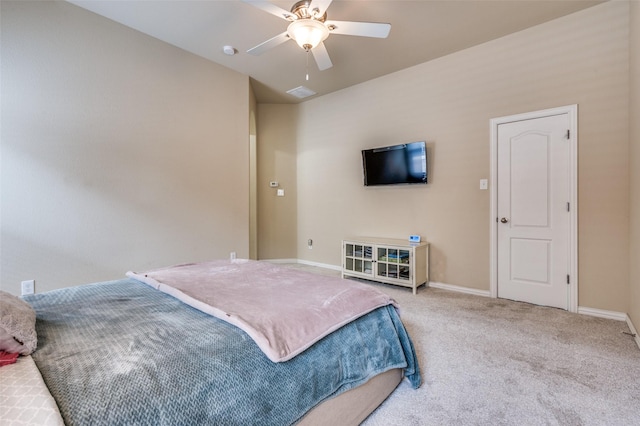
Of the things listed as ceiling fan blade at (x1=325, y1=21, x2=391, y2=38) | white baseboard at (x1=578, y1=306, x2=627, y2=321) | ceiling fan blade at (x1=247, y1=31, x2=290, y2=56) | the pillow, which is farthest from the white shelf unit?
the pillow

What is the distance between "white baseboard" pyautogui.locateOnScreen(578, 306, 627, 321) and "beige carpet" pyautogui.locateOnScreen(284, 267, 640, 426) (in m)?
0.08

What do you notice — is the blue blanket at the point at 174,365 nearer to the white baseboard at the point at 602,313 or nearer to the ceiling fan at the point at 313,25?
the ceiling fan at the point at 313,25

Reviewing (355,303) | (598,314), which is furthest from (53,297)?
(598,314)

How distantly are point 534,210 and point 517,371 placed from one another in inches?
73.3

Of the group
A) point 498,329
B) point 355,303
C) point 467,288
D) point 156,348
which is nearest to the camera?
point 156,348

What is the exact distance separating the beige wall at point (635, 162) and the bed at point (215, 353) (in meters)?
2.06

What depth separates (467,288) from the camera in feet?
11.3

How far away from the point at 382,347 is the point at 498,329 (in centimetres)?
159

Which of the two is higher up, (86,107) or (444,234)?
(86,107)

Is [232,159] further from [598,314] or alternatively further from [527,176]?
[598,314]

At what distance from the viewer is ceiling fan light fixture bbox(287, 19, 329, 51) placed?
7.12ft

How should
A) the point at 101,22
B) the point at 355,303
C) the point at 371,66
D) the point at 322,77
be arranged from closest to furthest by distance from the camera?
the point at 355,303
the point at 101,22
the point at 371,66
the point at 322,77

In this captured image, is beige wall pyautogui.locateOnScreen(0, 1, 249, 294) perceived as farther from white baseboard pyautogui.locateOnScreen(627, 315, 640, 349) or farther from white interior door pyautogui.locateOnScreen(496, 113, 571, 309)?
white baseboard pyautogui.locateOnScreen(627, 315, 640, 349)

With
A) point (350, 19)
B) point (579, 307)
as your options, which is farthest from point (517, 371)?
point (350, 19)
